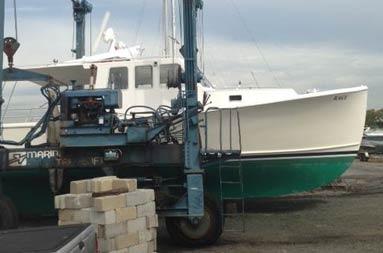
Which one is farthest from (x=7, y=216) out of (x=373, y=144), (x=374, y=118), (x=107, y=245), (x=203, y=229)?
(x=374, y=118)

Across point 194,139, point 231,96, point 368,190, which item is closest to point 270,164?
point 231,96

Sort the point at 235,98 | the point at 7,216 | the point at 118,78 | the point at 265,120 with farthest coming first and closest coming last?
1. the point at 118,78
2. the point at 235,98
3. the point at 265,120
4. the point at 7,216

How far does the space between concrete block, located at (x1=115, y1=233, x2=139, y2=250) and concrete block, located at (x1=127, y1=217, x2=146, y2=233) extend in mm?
66

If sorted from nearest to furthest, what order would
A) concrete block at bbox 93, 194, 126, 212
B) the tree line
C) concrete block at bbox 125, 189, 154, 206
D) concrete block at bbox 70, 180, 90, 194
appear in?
1. concrete block at bbox 93, 194, 126, 212
2. concrete block at bbox 70, 180, 90, 194
3. concrete block at bbox 125, 189, 154, 206
4. the tree line

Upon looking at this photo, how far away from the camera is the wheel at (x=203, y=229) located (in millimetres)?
10133

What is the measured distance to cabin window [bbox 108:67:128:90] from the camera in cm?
1393

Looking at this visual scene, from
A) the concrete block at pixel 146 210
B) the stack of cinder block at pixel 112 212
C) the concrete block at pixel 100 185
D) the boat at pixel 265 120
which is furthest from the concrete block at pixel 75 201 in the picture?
the boat at pixel 265 120

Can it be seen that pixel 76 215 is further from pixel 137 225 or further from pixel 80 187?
pixel 137 225

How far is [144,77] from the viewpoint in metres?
13.9

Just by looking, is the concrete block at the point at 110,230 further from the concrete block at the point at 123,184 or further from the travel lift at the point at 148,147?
the travel lift at the point at 148,147

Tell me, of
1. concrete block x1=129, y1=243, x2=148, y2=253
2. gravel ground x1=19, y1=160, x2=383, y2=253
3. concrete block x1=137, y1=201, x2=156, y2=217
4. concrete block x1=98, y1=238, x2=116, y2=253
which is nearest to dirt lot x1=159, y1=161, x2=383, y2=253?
gravel ground x1=19, y1=160, x2=383, y2=253

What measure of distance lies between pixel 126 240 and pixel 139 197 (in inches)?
26.4

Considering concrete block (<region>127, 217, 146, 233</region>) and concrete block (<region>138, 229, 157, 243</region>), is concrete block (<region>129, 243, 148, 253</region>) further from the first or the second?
concrete block (<region>127, 217, 146, 233</region>)

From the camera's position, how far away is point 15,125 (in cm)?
1370
